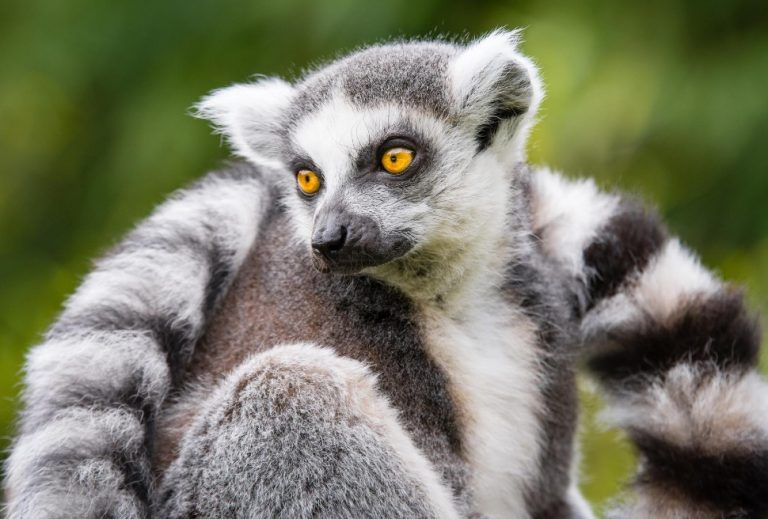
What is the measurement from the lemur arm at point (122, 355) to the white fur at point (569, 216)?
3.24 feet

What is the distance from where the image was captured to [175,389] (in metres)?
3.25

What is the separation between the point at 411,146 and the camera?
3203 mm

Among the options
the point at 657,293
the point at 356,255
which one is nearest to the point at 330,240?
the point at 356,255

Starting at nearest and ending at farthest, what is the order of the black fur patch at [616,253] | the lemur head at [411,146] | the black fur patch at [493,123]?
the lemur head at [411,146] < the black fur patch at [493,123] < the black fur patch at [616,253]

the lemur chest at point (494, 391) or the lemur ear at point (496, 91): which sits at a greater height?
the lemur ear at point (496, 91)

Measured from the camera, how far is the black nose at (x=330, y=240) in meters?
Answer: 2.91

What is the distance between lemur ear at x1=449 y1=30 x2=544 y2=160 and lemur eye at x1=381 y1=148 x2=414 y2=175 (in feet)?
0.78

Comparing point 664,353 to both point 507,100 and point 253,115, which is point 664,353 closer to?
point 507,100

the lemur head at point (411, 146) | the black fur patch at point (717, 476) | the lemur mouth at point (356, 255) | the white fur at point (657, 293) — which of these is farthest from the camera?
the white fur at point (657, 293)

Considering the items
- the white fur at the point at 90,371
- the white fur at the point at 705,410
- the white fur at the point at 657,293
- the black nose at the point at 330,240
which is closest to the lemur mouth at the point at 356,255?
the black nose at the point at 330,240

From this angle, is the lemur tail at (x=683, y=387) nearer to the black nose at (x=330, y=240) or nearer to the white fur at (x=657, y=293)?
the white fur at (x=657, y=293)

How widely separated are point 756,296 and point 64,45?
11.4ft

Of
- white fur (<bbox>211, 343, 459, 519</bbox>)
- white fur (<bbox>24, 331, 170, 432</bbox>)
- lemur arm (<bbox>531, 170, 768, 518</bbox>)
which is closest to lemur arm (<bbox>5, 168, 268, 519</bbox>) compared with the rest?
white fur (<bbox>24, 331, 170, 432</bbox>)

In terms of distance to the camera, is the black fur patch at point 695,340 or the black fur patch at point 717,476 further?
the black fur patch at point 695,340
